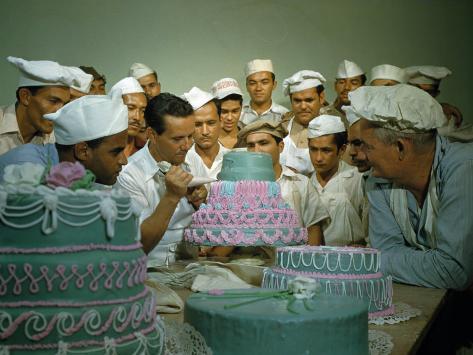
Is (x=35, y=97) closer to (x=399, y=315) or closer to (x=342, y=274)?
(x=342, y=274)

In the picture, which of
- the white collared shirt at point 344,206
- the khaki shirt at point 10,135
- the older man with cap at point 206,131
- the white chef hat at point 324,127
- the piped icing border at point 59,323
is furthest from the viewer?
the older man with cap at point 206,131

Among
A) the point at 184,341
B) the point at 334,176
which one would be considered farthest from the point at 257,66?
the point at 184,341

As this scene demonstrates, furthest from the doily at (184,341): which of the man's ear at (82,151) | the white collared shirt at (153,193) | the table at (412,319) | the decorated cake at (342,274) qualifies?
the white collared shirt at (153,193)

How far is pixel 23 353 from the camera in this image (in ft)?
4.66

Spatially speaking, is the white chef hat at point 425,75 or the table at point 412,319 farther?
the white chef hat at point 425,75

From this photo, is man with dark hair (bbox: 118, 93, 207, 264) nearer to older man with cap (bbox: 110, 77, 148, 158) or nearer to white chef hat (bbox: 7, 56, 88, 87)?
white chef hat (bbox: 7, 56, 88, 87)

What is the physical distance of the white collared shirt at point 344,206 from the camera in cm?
428

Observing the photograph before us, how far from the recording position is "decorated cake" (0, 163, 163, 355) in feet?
4.66

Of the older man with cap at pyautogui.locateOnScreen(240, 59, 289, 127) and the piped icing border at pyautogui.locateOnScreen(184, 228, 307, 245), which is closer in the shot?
the piped icing border at pyautogui.locateOnScreen(184, 228, 307, 245)

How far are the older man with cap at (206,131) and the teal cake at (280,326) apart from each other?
290 cm

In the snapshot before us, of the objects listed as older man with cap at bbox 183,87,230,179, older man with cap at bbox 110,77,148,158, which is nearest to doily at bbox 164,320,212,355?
older man with cap at bbox 183,87,230,179

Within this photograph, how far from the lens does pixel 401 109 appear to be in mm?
2959

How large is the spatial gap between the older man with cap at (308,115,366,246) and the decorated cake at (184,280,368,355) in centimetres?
248

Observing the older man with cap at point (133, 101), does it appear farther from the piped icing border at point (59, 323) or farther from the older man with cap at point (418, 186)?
the piped icing border at point (59, 323)
